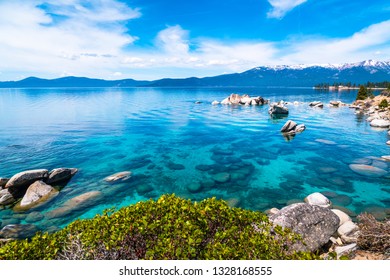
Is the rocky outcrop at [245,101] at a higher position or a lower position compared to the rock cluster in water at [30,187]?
higher


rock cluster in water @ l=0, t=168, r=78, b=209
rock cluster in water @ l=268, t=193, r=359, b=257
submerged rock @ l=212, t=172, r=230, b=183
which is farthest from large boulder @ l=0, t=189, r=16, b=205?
rock cluster in water @ l=268, t=193, r=359, b=257

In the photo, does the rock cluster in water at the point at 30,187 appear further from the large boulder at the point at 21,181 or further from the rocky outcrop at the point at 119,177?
the rocky outcrop at the point at 119,177

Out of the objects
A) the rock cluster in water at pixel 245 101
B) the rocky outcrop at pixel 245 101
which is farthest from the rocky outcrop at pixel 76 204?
the rocky outcrop at pixel 245 101

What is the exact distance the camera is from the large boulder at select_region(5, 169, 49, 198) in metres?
19.4

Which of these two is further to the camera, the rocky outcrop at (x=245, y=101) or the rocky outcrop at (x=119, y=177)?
the rocky outcrop at (x=245, y=101)

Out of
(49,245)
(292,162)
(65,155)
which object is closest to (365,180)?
(292,162)

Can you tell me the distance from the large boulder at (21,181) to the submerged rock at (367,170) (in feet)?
103

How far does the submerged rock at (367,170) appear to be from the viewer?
22547 mm

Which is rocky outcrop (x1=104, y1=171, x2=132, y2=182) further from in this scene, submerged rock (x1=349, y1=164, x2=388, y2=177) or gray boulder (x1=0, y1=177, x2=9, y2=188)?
submerged rock (x1=349, y1=164, x2=388, y2=177)

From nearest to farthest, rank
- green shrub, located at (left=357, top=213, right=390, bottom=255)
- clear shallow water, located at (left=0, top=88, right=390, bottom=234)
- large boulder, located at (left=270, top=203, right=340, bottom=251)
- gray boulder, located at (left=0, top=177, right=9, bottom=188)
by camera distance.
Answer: green shrub, located at (left=357, top=213, right=390, bottom=255) → large boulder, located at (left=270, top=203, right=340, bottom=251) → clear shallow water, located at (left=0, top=88, right=390, bottom=234) → gray boulder, located at (left=0, top=177, right=9, bottom=188)

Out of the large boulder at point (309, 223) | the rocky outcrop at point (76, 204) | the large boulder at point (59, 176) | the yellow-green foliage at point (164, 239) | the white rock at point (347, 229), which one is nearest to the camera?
the yellow-green foliage at point (164, 239)

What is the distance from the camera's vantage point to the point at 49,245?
661 cm

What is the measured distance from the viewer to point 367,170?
23.5 meters

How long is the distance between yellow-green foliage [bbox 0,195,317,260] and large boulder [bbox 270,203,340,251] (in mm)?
4437
